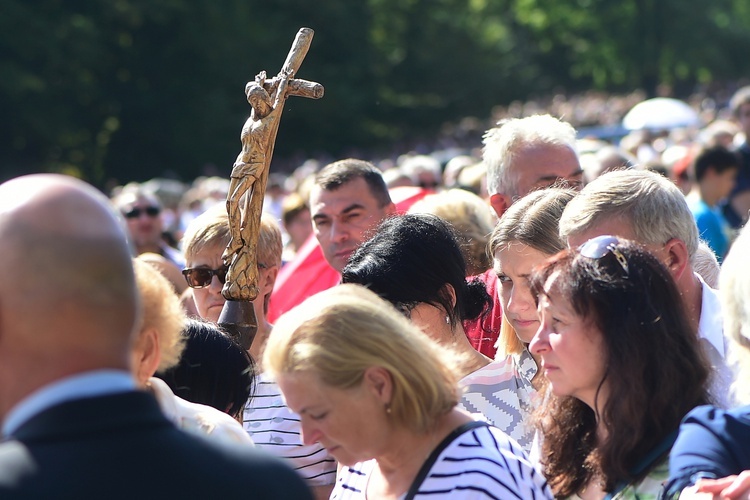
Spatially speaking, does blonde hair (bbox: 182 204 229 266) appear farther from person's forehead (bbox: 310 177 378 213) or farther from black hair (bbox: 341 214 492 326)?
person's forehead (bbox: 310 177 378 213)

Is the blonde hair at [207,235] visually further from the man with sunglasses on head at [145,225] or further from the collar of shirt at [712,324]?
the man with sunglasses on head at [145,225]

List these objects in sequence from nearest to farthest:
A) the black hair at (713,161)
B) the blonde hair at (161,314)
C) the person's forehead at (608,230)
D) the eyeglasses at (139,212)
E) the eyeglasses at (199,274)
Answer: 1. the blonde hair at (161,314)
2. the person's forehead at (608,230)
3. the eyeglasses at (199,274)
4. the black hair at (713,161)
5. the eyeglasses at (139,212)

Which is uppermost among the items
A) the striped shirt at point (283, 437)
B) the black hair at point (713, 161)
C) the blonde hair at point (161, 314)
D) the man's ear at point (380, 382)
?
the blonde hair at point (161, 314)

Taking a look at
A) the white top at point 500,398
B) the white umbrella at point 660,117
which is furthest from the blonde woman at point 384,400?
the white umbrella at point 660,117

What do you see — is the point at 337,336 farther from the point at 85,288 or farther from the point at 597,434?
the point at 85,288

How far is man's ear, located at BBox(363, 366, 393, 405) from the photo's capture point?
9.11ft

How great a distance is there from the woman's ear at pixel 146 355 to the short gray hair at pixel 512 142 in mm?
2875

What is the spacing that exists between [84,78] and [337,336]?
Answer: 35114mm

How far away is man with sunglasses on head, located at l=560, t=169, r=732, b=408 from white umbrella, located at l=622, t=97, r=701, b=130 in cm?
1932

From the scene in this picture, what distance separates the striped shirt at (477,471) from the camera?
2775 millimetres

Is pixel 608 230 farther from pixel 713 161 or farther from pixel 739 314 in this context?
pixel 713 161

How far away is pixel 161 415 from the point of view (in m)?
1.78

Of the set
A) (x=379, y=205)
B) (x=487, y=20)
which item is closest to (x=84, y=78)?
(x=487, y=20)

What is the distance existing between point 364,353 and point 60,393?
1175mm
